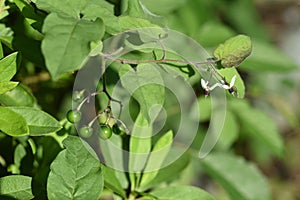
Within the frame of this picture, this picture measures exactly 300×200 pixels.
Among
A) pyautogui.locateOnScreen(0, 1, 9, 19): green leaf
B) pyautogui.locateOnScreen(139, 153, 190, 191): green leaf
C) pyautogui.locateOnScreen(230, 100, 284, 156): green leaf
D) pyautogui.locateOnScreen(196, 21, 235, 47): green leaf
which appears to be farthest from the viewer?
pyautogui.locateOnScreen(230, 100, 284, 156): green leaf

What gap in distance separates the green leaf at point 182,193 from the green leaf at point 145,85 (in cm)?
21

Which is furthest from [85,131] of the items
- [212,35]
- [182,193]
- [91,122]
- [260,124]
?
[260,124]

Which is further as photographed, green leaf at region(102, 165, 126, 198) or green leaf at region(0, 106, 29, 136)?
green leaf at region(102, 165, 126, 198)

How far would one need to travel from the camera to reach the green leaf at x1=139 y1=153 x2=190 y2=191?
1.13 metres

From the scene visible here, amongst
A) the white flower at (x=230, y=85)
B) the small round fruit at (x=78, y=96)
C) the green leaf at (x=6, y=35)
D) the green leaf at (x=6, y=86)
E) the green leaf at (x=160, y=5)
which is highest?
the white flower at (x=230, y=85)

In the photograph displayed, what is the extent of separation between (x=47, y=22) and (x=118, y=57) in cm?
18

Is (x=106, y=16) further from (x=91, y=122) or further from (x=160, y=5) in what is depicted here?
(x=160, y=5)

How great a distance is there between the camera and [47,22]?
29.2 inches

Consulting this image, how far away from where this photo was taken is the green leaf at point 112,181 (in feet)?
3.26

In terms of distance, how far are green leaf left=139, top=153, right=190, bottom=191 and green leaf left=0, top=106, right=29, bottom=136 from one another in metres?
0.35

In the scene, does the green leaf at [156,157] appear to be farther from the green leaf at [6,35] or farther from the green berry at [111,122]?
the green leaf at [6,35]

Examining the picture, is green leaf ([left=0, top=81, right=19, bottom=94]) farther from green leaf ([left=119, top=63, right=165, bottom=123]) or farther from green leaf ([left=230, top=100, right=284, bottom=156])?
green leaf ([left=230, top=100, right=284, bottom=156])

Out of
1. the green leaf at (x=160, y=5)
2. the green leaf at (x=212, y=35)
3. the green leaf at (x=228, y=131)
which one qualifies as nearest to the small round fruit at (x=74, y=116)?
the green leaf at (x=160, y=5)

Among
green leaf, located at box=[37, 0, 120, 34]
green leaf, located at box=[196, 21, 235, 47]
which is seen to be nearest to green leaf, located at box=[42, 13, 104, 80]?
green leaf, located at box=[37, 0, 120, 34]
